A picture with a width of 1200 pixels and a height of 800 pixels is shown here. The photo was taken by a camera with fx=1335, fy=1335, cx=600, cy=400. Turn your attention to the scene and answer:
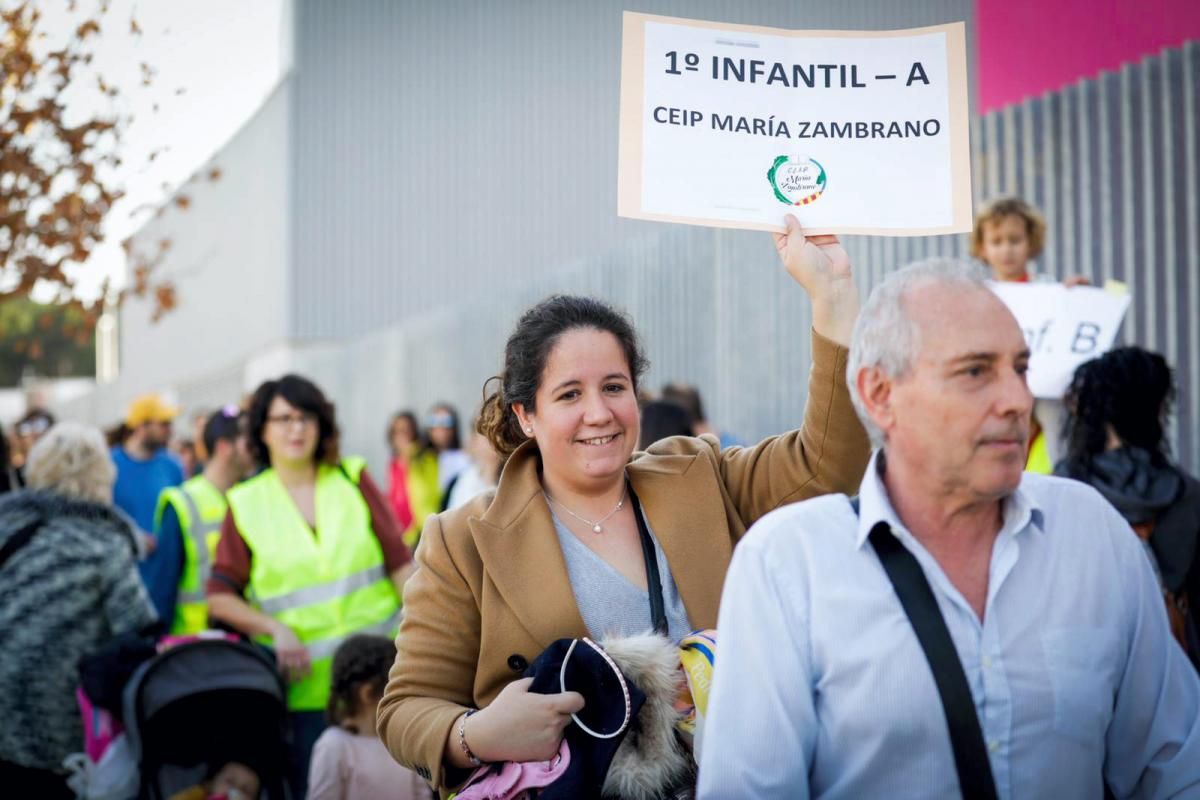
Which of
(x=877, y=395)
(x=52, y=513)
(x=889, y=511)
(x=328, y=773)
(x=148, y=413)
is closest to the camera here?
(x=889, y=511)

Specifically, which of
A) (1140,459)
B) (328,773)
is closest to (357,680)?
(328,773)

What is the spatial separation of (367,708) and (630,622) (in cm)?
237

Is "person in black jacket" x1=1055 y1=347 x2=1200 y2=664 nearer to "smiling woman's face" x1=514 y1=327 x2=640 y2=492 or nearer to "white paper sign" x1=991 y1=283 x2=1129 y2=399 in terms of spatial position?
"white paper sign" x1=991 y1=283 x2=1129 y2=399

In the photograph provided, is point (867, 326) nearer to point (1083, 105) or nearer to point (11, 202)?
point (1083, 105)

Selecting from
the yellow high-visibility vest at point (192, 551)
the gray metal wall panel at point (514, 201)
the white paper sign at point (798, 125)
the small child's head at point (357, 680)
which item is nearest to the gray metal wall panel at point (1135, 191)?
the gray metal wall panel at point (514, 201)

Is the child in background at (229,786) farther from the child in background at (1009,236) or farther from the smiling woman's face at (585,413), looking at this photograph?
the child in background at (1009,236)

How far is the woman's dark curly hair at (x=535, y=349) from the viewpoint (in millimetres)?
3482

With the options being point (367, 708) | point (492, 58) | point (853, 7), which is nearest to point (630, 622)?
point (367, 708)

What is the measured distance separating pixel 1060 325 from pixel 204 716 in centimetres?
392

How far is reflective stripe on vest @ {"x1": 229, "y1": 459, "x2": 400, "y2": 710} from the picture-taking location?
5.69 m

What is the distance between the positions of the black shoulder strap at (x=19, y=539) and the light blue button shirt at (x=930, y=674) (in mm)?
4263

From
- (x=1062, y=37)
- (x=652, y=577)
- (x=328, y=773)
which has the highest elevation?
(x=1062, y=37)

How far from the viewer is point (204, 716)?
5676mm

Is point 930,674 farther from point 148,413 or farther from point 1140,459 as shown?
point 148,413
